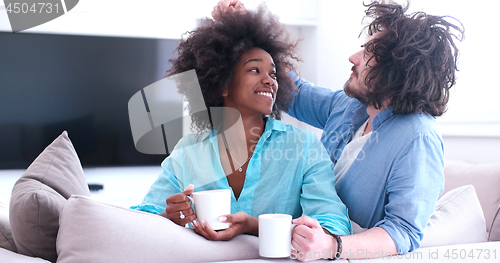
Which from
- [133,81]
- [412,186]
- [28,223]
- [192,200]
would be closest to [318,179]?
[412,186]

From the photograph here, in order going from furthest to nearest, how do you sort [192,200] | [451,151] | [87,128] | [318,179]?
[87,128]
[451,151]
[318,179]
[192,200]

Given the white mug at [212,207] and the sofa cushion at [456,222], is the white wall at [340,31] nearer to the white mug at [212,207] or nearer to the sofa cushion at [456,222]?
the sofa cushion at [456,222]

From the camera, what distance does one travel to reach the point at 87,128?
3307 millimetres

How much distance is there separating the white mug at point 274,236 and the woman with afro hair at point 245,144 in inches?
4.9

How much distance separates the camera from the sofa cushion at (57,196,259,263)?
2.67 ft

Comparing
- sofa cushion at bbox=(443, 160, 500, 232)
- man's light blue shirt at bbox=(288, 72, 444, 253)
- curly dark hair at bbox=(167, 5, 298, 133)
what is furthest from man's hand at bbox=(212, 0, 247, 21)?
sofa cushion at bbox=(443, 160, 500, 232)

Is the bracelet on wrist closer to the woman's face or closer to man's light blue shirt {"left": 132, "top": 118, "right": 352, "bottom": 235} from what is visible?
man's light blue shirt {"left": 132, "top": 118, "right": 352, "bottom": 235}

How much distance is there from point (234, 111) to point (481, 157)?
157 cm

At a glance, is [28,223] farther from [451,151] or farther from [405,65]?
[451,151]

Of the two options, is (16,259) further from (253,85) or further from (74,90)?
(74,90)

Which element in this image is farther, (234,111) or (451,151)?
(451,151)

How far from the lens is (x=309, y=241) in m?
0.87

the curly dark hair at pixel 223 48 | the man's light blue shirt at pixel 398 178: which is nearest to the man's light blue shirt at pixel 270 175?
the man's light blue shirt at pixel 398 178

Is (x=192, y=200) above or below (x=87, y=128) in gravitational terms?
above
